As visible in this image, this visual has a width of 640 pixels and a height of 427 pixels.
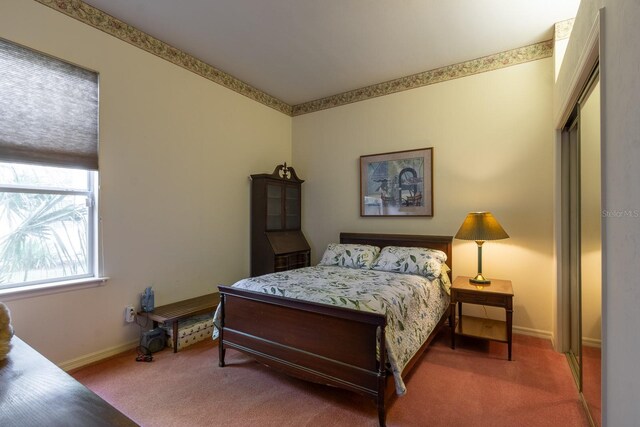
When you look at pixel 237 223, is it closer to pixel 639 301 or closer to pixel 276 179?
pixel 276 179

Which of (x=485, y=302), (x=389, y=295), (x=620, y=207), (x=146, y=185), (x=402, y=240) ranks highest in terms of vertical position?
(x=146, y=185)

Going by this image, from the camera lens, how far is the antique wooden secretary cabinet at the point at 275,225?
3961 millimetres

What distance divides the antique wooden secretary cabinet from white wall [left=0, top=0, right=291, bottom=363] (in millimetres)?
159

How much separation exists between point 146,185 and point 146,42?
53.9 inches

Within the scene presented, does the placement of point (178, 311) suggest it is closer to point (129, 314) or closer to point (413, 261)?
point (129, 314)

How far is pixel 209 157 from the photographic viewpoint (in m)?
3.59

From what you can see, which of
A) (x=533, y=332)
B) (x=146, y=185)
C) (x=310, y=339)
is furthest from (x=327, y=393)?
(x=146, y=185)

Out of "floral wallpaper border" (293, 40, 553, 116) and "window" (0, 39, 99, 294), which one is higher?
"floral wallpaper border" (293, 40, 553, 116)

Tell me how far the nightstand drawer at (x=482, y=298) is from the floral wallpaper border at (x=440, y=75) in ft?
7.84

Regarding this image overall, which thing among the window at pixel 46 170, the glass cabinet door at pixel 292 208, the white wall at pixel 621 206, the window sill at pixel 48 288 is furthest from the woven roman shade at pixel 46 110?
the white wall at pixel 621 206

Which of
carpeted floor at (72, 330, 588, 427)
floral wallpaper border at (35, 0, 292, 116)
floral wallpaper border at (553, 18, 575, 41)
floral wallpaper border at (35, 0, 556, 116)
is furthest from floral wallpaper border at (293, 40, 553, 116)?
carpeted floor at (72, 330, 588, 427)

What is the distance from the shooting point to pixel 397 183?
386 centimetres

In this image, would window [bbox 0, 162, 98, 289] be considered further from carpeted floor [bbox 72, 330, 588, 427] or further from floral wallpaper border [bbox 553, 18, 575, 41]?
floral wallpaper border [bbox 553, 18, 575, 41]

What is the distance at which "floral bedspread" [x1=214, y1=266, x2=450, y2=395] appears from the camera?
204 cm
